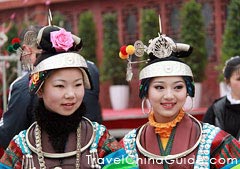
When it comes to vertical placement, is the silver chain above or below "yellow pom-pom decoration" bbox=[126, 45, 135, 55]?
below

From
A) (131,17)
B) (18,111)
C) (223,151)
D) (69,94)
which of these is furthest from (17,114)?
(131,17)

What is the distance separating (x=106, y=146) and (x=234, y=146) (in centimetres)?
78

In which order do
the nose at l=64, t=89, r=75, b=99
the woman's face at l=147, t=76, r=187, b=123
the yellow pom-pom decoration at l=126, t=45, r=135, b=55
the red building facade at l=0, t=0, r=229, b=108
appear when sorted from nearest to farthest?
the nose at l=64, t=89, r=75, b=99, the woman's face at l=147, t=76, r=187, b=123, the yellow pom-pom decoration at l=126, t=45, r=135, b=55, the red building facade at l=0, t=0, r=229, b=108

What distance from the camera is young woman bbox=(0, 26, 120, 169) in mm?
3486

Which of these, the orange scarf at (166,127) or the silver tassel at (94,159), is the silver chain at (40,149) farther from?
the orange scarf at (166,127)

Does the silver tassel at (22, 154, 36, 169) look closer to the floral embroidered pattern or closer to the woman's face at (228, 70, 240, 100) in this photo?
the floral embroidered pattern

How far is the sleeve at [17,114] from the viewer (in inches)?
167

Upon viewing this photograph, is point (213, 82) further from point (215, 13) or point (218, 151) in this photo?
point (218, 151)

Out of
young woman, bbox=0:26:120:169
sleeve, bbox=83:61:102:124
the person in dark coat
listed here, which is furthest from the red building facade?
young woman, bbox=0:26:120:169

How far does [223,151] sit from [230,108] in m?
1.59

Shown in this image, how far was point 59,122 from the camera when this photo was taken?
3553 mm

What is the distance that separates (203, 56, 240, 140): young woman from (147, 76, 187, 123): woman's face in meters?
1.46

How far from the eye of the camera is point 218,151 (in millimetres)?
3678

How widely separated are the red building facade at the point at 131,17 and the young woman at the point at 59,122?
5.56m
